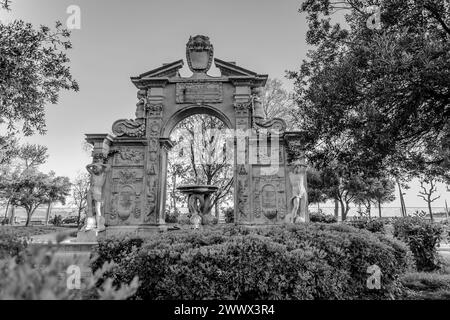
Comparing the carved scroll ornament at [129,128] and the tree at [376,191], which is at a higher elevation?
the carved scroll ornament at [129,128]

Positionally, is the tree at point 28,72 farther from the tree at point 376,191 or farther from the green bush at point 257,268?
the tree at point 376,191

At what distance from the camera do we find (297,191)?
1184 cm

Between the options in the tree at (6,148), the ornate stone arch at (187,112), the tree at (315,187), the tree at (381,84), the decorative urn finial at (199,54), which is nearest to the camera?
the tree at (381,84)

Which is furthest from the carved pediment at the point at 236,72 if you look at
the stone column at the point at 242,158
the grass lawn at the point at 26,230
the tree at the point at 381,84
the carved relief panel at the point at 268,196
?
the grass lawn at the point at 26,230

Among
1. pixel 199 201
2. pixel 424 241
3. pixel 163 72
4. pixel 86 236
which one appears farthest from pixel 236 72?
pixel 424 241

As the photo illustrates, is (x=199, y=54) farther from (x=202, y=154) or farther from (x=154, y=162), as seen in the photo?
(x=202, y=154)

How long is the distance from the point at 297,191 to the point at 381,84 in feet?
22.7

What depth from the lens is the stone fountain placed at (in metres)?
12.9

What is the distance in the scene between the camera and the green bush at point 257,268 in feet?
12.9

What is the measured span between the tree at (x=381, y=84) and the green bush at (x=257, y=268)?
2471 mm

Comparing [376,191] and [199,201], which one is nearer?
[199,201]
